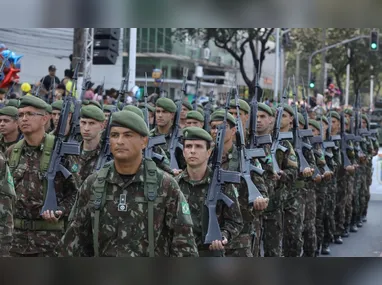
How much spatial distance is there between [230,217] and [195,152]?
0.50 meters

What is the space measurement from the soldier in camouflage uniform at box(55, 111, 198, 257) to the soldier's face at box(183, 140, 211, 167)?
1251 millimetres

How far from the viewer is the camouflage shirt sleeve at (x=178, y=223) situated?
3.86 m

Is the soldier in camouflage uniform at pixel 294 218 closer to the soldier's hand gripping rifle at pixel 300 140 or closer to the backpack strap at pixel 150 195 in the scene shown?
the soldier's hand gripping rifle at pixel 300 140

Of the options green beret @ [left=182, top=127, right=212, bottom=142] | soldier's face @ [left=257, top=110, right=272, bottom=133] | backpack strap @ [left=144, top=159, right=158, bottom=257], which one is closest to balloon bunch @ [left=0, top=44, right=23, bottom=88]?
soldier's face @ [left=257, top=110, right=272, bottom=133]

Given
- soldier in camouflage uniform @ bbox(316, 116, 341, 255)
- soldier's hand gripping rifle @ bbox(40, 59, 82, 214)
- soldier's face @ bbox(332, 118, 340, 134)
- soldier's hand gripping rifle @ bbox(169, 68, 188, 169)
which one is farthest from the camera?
soldier's face @ bbox(332, 118, 340, 134)

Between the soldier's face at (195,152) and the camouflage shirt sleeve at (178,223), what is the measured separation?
1234 mm

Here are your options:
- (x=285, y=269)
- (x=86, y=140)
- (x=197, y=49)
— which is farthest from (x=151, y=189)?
(x=197, y=49)

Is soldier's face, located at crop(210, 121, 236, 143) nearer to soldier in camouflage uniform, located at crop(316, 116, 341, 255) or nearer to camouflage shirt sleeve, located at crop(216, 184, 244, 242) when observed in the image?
camouflage shirt sleeve, located at crop(216, 184, 244, 242)

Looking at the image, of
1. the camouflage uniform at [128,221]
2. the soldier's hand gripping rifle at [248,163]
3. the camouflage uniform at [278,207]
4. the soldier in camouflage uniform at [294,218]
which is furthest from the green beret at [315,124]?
the camouflage uniform at [128,221]

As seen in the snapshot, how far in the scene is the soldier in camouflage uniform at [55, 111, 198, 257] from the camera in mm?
3793

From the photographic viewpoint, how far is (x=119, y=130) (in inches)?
150

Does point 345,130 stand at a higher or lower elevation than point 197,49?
lower

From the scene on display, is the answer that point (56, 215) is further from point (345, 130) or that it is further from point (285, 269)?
point (345, 130)
